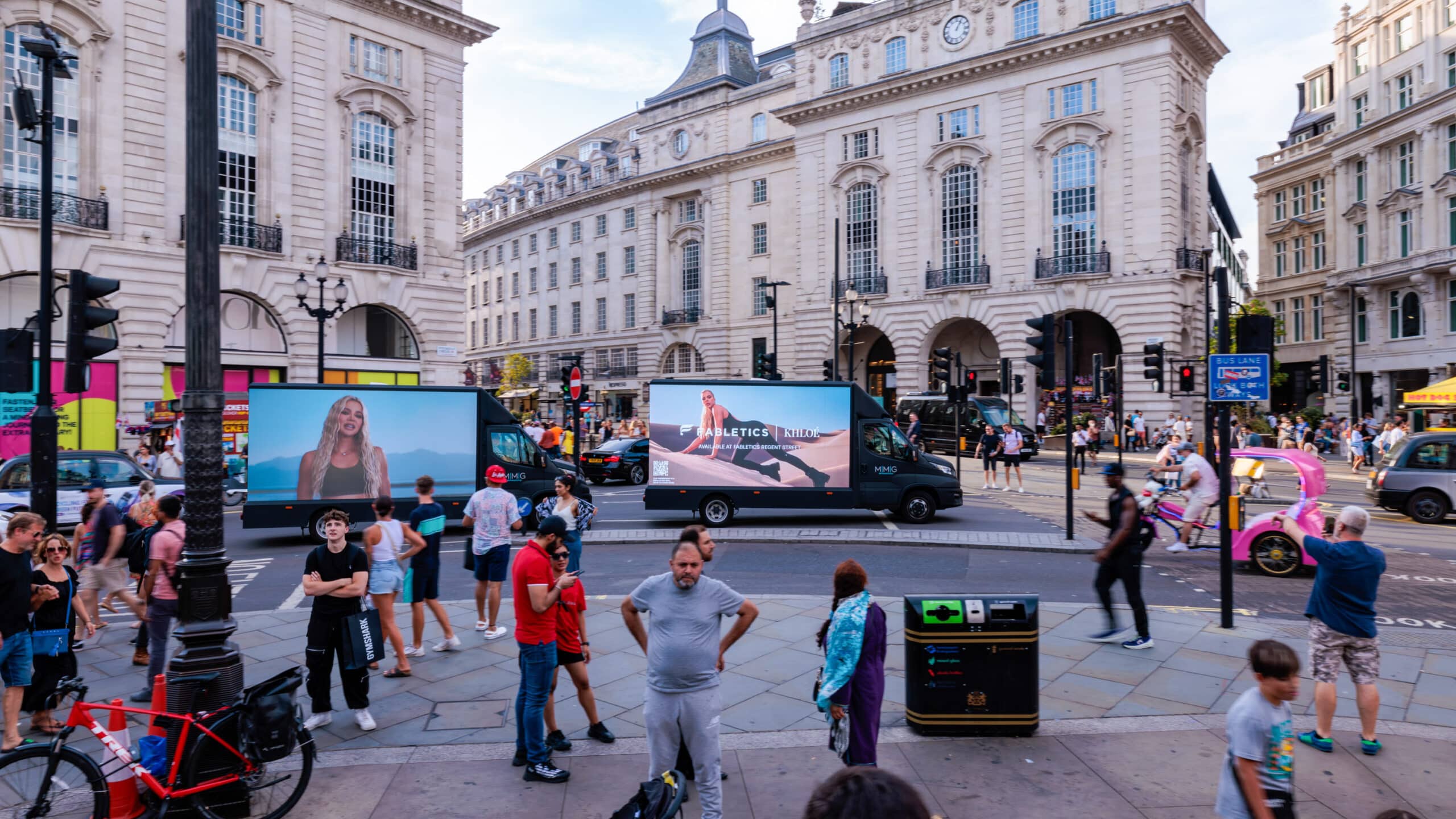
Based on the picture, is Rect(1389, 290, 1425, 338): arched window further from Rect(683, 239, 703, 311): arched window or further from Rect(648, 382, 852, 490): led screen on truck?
Rect(648, 382, 852, 490): led screen on truck

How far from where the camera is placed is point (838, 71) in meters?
46.8

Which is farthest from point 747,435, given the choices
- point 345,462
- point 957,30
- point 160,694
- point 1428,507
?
point 957,30

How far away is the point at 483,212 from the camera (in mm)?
81062

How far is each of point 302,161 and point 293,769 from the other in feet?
96.8

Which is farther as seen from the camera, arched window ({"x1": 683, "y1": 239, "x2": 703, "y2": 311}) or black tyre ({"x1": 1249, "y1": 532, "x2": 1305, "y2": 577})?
arched window ({"x1": 683, "y1": 239, "x2": 703, "y2": 311})

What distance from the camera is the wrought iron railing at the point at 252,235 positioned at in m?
28.3

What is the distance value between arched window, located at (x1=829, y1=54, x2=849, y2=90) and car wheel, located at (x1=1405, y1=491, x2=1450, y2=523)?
116 ft

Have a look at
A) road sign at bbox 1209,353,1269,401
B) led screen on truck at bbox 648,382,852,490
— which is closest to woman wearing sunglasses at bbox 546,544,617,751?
road sign at bbox 1209,353,1269,401

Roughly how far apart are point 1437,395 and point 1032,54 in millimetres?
22050

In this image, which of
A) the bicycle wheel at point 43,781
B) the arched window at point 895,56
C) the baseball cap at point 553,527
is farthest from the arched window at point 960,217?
the bicycle wheel at point 43,781

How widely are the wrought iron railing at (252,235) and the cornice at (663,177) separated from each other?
17.8 meters

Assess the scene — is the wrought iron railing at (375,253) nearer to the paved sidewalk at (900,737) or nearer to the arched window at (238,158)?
the arched window at (238,158)

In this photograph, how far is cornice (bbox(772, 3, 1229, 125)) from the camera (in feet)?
120

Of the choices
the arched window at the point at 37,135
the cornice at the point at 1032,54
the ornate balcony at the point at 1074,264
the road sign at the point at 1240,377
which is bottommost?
the road sign at the point at 1240,377
